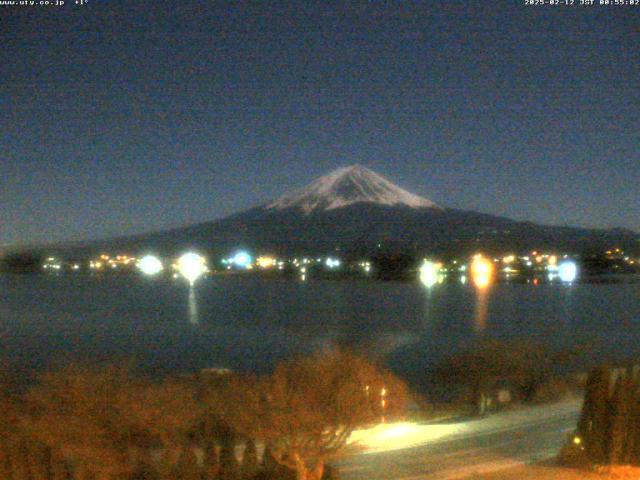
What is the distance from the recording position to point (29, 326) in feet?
118

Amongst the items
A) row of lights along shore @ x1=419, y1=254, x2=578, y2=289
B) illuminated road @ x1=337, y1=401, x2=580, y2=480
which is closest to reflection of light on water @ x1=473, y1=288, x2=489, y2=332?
row of lights along shore @ x1=419, y1=254, x2=578, y2=289

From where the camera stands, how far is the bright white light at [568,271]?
66.9 m

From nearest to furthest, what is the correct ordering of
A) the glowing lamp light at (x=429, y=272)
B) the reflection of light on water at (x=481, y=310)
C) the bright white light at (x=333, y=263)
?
1. the reflection of light on water at (x=481, y=310)
2. the glowing lamp light at (x=429, y=272)
3. the bright white light at (x=333, y=263)

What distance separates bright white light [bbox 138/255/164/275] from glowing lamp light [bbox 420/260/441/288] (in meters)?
30.7

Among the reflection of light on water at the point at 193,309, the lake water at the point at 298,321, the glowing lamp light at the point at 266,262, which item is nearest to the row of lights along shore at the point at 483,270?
the lake water at the point at 298,321

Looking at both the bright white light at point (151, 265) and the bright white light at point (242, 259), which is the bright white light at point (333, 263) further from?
the bright white light at point (151, 265)

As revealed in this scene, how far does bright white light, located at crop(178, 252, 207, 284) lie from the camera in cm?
8200

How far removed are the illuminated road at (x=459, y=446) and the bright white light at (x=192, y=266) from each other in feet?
229

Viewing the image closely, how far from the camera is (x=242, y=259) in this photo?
8038 cm

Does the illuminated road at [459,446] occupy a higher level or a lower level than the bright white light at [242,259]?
lower

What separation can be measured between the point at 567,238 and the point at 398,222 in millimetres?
17505

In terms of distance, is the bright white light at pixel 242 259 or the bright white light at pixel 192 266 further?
the bright white light at pixel 192 266

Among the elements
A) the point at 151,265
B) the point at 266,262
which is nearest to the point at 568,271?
the point at 266,262

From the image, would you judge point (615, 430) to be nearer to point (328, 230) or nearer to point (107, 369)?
point (107, 369)
